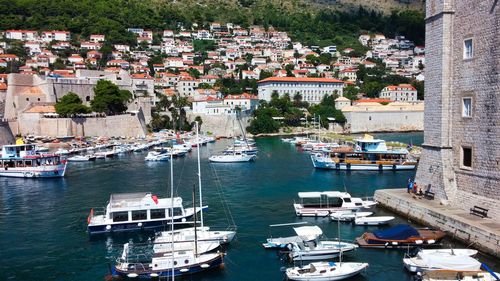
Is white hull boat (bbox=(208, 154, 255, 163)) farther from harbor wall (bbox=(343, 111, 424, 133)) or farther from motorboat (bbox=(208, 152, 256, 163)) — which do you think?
harbor wall (bbox=(343, 111, 424, 133))

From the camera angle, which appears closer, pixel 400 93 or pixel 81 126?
pixel 81 126

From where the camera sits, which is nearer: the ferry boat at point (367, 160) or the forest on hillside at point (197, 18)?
the ferry boat at point (367, 160)

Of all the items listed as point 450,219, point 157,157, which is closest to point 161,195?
point 450,219

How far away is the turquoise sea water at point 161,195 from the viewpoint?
12742mm

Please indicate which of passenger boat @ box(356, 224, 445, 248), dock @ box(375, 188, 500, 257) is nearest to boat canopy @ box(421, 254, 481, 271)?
dock @ box(375, 188, 500, 257)

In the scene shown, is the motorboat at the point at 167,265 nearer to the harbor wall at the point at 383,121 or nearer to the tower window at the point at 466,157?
the tower window at the point at 466,157

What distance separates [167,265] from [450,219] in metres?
8.45

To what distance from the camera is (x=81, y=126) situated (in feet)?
159

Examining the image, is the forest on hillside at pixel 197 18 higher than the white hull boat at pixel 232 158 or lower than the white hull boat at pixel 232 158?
higher

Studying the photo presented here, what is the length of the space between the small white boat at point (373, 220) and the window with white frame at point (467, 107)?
4.34 m

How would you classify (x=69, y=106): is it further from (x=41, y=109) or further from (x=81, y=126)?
(x=41, y=109)

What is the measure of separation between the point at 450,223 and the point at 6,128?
38.5 metres

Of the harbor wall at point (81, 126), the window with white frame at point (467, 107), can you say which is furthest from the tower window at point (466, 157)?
the harbor wall at point (81, 126)

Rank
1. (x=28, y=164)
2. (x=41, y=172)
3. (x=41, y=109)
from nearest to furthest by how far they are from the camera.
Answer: (x=41, y=172), (x=28, y=164), (x=41, y=109)
